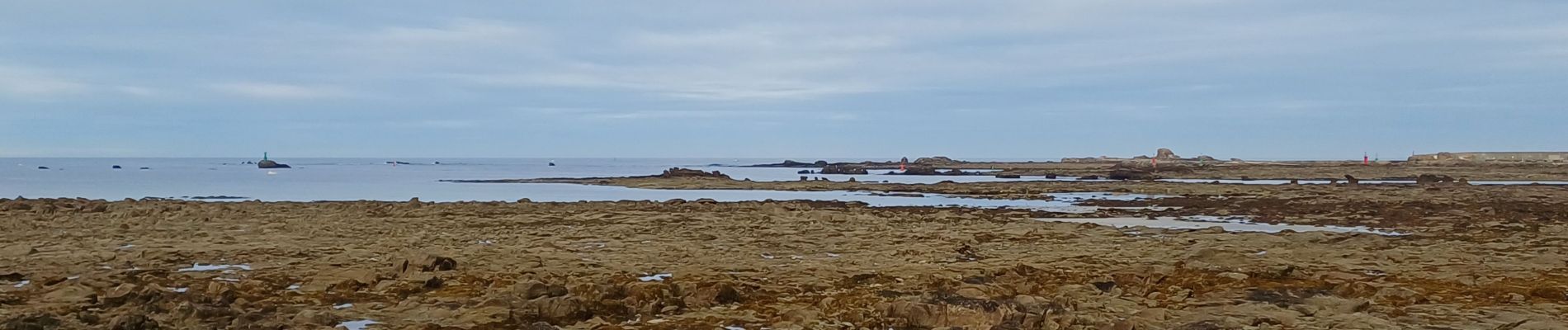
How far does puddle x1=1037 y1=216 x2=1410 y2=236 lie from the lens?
1784 cm

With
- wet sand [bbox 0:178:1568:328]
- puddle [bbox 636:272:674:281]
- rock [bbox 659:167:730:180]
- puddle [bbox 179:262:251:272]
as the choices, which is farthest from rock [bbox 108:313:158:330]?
rock [bbox 659:167:730:180]

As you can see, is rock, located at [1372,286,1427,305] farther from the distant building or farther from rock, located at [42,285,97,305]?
the distant building

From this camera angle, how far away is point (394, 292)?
9.16 meters

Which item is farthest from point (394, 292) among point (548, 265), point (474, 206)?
point (474, 206)

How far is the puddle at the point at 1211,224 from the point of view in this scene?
1784 cm

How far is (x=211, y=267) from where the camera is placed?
449 inches

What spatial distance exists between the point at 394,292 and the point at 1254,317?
22.4 ft

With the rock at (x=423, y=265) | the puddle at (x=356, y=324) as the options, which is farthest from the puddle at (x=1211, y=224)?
the puddle at (x=356, y=324)

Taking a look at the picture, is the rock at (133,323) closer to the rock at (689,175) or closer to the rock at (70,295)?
the rock at (70,295)

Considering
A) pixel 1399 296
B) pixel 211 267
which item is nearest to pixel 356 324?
pixel 211 267

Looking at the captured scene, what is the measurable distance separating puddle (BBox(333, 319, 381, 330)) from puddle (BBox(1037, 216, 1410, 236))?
13830 mm

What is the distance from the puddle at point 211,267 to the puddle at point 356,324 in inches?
164

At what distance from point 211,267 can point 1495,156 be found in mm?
130039

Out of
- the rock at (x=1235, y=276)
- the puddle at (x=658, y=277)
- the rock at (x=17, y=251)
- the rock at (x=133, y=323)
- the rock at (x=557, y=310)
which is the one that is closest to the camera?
the rock at (x=133, y=323)
